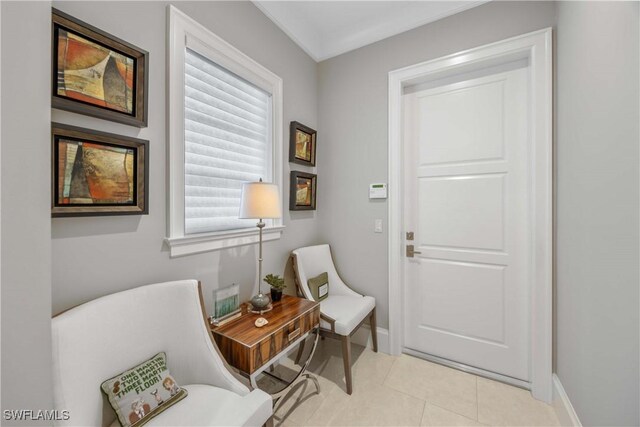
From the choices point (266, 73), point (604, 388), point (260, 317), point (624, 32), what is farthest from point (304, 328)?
point (624, 32)

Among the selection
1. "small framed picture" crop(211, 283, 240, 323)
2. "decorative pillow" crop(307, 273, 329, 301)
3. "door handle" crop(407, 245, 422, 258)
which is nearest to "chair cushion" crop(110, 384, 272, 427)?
"small framed picture" crop(211, 283, 240, 323)

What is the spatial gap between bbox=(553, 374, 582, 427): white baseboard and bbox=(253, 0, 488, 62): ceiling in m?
2.65

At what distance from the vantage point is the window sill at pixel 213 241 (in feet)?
4.48

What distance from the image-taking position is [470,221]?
199 centimetres

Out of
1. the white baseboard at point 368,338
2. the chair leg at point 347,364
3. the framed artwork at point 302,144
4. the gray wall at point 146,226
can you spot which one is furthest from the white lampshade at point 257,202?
the white baseboard at point 368,338

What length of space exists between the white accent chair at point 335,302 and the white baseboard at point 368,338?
0.15 ft

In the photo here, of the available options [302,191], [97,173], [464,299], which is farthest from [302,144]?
[464,299]

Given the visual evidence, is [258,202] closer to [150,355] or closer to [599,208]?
Result: [150,355]

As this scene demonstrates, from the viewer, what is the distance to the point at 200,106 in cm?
155

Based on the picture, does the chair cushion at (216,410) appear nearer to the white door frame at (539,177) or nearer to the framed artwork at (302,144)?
the framed artwork at (302,144)

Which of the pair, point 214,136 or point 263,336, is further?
point 214,136

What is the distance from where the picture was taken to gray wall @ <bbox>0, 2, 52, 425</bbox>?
24.3 inches

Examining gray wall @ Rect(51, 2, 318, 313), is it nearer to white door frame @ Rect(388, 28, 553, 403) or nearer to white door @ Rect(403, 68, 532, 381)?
white door @ Rect(403, 68, 532, 381)

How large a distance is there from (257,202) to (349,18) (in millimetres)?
1863
